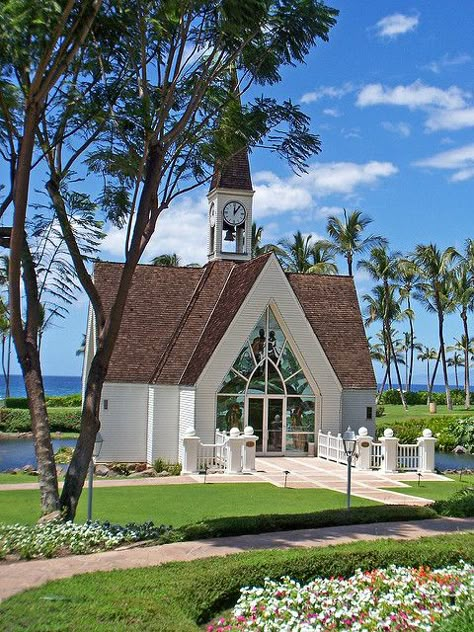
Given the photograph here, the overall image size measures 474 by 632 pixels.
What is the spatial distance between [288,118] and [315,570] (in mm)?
9284

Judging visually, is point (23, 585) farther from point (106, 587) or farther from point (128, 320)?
point (128, 320)

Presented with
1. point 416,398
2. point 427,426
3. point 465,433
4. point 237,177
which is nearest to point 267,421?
point 237,177

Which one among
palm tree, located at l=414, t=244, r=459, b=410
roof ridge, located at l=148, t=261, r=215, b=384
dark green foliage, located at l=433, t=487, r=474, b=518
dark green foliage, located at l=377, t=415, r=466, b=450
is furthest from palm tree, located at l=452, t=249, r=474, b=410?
dark green foliage, located at l=433, t=487, r=474, b=518

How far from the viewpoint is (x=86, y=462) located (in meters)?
13.0

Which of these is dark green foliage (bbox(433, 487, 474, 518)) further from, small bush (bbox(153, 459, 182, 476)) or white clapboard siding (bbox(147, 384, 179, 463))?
white clapboard siding (bbox(147, 384, 179, 463))

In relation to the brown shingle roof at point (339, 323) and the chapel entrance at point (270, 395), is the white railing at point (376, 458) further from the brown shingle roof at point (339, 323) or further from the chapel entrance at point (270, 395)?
the brown shingle roof at point (339, 323)

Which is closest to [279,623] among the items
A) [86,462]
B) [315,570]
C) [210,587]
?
[210,587]

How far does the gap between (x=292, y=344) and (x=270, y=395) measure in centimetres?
200

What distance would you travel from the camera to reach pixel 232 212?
31.9 meters

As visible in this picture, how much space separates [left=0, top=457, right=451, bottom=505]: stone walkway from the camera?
772 inches

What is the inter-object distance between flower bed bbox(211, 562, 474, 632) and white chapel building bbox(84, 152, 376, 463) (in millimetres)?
16367

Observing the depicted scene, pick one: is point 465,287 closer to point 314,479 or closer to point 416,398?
point 416,398

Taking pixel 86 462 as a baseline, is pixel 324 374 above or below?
above

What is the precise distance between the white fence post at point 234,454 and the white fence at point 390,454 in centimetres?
367
